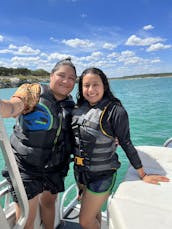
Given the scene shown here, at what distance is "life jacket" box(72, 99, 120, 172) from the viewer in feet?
5.17

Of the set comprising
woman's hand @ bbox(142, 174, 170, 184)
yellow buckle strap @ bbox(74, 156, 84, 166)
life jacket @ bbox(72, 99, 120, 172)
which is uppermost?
life jacket @ bbox(72, 99, 120, 172)

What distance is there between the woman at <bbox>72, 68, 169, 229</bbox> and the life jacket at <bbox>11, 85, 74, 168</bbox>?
0.13 meters

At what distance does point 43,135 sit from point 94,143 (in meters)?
0.35

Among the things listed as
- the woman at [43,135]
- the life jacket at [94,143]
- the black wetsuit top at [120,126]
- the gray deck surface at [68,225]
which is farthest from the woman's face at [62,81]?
the gray deck surface at [68,225]

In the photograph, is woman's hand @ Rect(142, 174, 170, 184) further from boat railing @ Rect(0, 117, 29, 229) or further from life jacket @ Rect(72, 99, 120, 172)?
boat railing @ Rect(0, 117, 29, 229)

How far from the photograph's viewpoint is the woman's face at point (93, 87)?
166 cm

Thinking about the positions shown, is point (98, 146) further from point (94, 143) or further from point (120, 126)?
point (120, 126)

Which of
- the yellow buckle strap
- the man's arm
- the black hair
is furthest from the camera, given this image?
the black hair

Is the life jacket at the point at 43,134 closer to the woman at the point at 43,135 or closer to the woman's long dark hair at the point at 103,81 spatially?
the woman at the point at 43,135

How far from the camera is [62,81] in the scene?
5.57ft

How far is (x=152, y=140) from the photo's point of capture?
25.4 ft

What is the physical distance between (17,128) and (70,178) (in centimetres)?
361

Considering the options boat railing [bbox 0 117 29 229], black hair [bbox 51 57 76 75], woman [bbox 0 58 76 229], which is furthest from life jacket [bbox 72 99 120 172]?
boat railing [bbox 0 117 29 229]

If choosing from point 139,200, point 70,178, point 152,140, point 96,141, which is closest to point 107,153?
point 96,141
